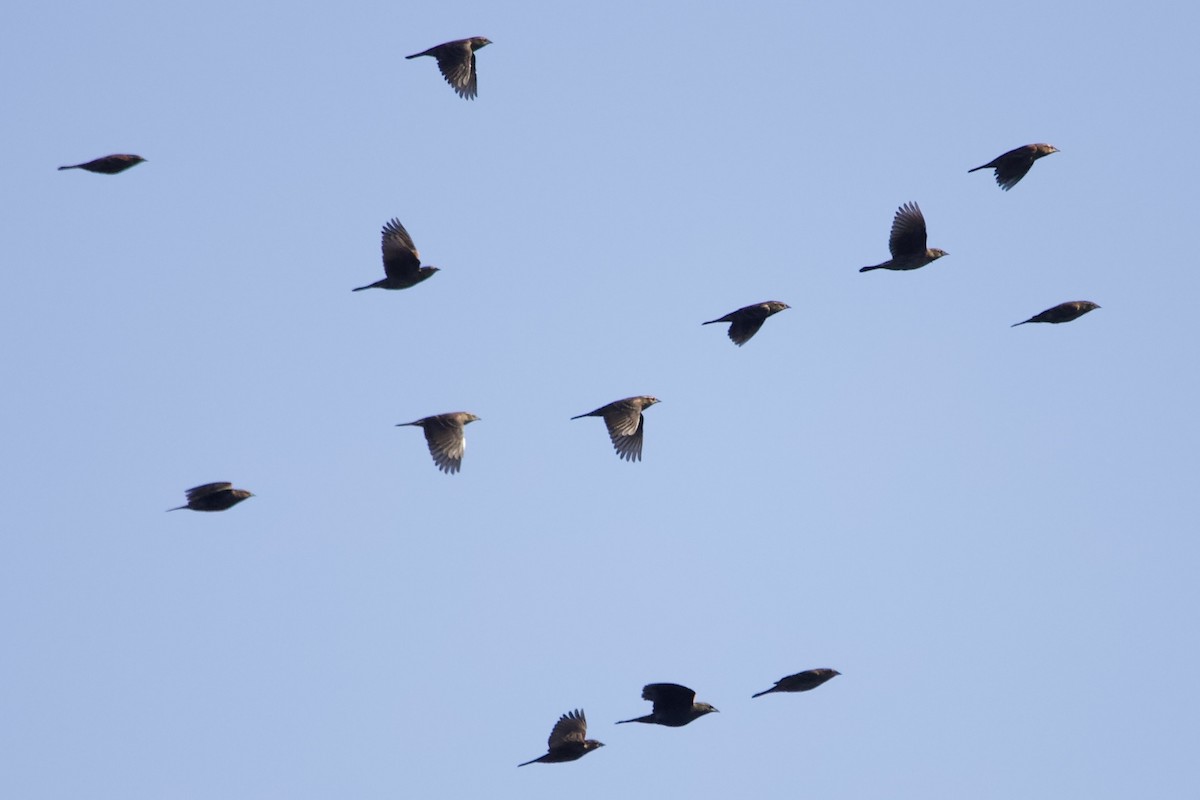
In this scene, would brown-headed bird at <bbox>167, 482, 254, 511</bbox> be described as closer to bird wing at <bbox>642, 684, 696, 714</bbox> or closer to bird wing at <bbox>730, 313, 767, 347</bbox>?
bird wing at <bbox>642, 684, 696, 714</bbox>

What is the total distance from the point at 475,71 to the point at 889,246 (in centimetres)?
830

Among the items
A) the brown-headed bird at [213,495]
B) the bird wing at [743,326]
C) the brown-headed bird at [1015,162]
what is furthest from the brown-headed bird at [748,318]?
the brown-headed bird at [213,495]

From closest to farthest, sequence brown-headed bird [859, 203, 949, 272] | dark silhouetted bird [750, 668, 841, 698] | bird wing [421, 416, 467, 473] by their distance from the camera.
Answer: dark silhouetted bird [750, 668, 841, 698] < bird wing [421, 416, 467, 473] < brown-headed bird [859, 203, 949, 272]

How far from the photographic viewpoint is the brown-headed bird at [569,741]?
32750 millimetres

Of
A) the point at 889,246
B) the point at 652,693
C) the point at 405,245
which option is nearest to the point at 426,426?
the point at 405,245

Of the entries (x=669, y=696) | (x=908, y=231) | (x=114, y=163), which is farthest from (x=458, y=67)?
(x=669, y=696)

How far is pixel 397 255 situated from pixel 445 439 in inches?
141

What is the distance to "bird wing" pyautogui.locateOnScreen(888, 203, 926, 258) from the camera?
34.4m

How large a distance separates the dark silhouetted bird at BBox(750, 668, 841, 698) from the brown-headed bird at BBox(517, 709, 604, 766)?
3.83 metres

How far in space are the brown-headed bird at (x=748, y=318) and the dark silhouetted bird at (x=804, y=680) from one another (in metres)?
7.02

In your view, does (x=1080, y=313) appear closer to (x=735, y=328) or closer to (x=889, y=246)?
(x=889, y=246)

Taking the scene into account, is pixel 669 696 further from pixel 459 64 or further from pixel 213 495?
pixel 459 64

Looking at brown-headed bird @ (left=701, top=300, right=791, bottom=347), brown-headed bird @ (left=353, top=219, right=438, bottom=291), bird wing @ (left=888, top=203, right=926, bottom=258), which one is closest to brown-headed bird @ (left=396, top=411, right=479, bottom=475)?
brown-headed bird @ (left=353, top=219, right=438, bottom=291)

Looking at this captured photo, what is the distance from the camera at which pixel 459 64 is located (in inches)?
1377
